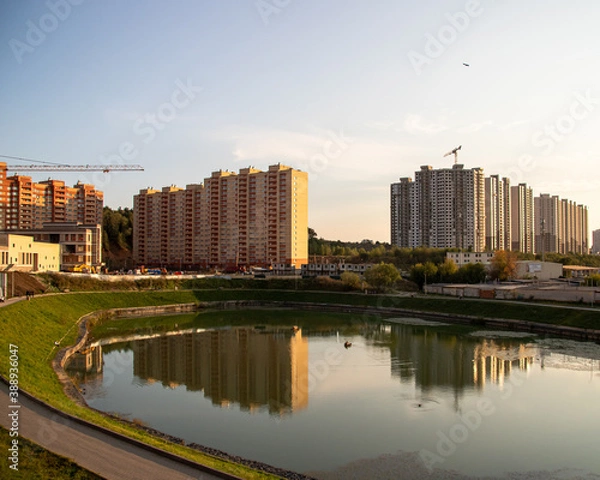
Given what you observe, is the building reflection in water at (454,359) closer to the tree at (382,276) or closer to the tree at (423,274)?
the tree at (382,276)

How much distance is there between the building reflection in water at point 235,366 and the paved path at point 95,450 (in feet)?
23.5

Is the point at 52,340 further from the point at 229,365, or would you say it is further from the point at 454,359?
the point at 454,359

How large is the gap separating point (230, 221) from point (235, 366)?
5157 centimetres

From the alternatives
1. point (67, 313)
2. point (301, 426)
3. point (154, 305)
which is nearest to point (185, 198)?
point (154, 305)

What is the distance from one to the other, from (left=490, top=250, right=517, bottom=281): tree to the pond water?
23.8 m

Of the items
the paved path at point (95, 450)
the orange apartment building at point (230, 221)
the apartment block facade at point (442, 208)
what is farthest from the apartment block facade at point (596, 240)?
the paved path at point (95, 450)

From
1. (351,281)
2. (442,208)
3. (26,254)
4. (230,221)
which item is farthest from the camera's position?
(442,208)

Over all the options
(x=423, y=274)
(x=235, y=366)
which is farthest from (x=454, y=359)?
(x=423, y=274)

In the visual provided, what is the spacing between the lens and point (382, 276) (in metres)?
53.6

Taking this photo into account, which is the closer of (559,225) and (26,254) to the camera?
(26,254)

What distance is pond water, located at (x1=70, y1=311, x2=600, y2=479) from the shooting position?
13414mm

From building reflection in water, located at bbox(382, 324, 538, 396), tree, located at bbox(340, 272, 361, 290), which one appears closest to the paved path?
building reflection in water, located at bbox(382, 324, 538, 396)

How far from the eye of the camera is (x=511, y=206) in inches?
3819

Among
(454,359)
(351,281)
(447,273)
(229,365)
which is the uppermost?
(447,273)
